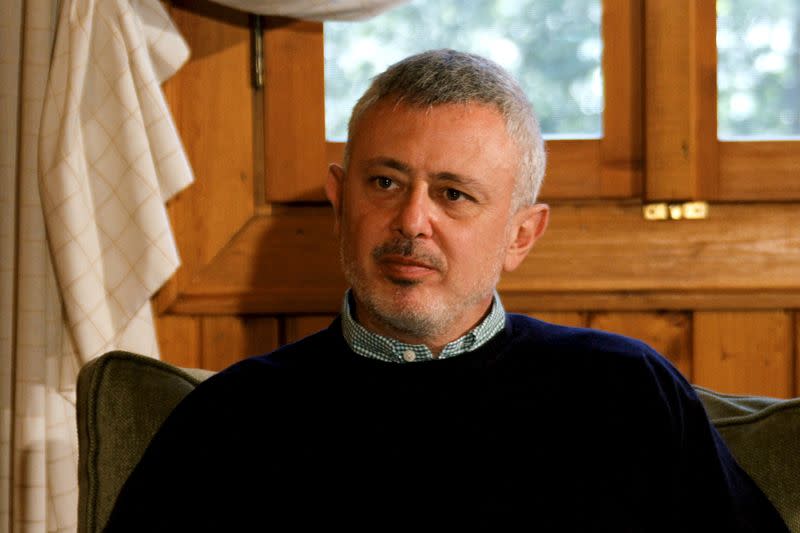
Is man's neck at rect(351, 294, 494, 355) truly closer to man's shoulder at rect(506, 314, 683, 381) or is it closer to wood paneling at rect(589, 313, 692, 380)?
man's shoulder at rect(506, 314, 683, 381)

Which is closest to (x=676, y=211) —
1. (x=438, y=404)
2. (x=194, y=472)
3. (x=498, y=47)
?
(x=498, y=47)

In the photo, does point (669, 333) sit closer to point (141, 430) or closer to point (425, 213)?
point (425, 213)

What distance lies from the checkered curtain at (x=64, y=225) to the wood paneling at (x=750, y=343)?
1047 millimetres

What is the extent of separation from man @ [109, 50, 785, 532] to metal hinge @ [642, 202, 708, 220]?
0.67m

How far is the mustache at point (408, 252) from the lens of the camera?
1.39m

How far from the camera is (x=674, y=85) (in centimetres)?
206

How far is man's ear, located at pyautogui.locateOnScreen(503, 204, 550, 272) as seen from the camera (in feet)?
4.99

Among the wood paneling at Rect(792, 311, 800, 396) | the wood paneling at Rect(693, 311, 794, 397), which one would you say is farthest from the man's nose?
the wood paneling at Rect(792, 311, 800, 396)

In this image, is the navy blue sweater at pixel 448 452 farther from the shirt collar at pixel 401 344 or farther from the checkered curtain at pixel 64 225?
the checkered curtain at pixel 64 225

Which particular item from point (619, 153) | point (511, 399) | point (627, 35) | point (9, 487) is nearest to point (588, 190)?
point (619, 153)

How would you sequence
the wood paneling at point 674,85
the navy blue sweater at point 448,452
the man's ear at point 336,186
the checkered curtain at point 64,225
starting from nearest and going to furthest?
the navy blue sweater at point 448,452 < the man's ear at point 336,186 < the checkered curtain at point 64,225 < the wood paneling at point 674,85

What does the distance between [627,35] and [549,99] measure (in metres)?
0.20

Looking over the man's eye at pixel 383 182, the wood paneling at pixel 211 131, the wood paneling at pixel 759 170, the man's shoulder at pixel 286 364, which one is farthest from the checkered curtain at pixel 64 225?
the wood paneling at pixel 759 170

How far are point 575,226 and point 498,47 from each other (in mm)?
406
